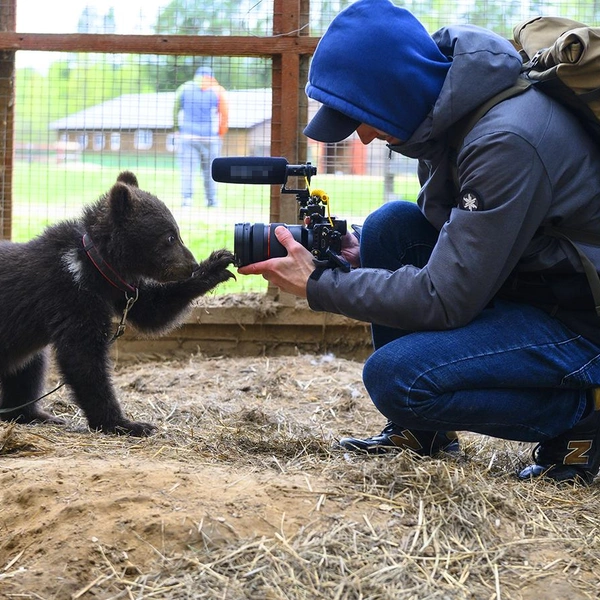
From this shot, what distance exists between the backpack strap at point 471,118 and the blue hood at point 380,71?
14cm

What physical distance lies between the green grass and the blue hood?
3600 mm

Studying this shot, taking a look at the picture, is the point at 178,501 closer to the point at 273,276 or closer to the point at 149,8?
the point at 273,276

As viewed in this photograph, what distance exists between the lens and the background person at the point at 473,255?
10.4ft

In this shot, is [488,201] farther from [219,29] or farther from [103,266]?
[219,29]

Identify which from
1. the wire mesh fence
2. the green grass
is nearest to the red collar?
the wire mesh fence

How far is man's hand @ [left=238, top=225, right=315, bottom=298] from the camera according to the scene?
142 inches

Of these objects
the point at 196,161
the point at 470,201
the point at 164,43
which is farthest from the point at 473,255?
the point at 196,161

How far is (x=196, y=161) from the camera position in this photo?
25.5 feet

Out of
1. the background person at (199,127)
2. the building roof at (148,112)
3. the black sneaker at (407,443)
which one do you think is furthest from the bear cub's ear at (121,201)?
the background person at (199,127)

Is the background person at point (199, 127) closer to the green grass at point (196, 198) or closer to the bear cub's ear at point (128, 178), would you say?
the green grass at point (196, 198)

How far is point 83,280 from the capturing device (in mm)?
4652

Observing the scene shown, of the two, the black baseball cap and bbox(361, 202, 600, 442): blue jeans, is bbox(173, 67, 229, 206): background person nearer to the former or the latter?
the black baseball cap

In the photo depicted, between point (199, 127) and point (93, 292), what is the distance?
3.46 meters

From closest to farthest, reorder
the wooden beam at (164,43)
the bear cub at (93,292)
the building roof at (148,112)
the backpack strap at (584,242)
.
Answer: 1. the backpack strap at (584,242)
2. the bear cub at (93,292)
3. the wooden beam at (164,43)
4. the building roof at (148,112)
